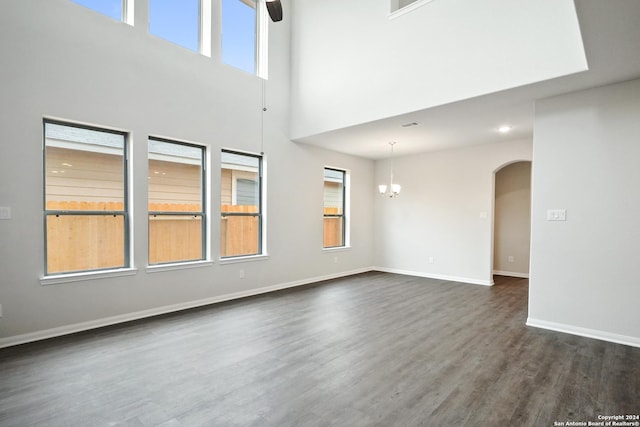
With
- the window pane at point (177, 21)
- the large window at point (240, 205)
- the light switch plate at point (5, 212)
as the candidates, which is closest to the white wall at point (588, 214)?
the large window at point (240, 205)

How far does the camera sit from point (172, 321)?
3932 mm

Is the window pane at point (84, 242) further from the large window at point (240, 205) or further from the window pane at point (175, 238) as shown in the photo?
the large window at point (240, 205)

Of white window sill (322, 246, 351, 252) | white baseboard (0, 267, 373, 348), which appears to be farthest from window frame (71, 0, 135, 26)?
white window sill (322, 246, 351, 252)

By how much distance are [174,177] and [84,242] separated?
132 centimetres

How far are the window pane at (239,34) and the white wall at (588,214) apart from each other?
4.21 meters

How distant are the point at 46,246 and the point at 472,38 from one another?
16.9ft

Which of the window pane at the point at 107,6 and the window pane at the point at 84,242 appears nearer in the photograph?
the window pane at the point at 84,242

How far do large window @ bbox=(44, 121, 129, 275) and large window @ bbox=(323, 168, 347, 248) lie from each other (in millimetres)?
3778

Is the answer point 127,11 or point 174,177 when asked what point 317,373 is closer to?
point 174,177

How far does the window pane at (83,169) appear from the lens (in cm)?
357

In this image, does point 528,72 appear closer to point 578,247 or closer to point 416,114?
point 416,114

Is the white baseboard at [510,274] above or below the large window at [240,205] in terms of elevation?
below

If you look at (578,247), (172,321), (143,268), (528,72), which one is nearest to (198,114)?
(143,268)

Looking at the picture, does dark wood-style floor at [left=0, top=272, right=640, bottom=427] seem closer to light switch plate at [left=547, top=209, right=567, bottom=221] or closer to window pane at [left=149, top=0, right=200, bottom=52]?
light switch plate at [left=547, top=209, right=567, bottom=221]
